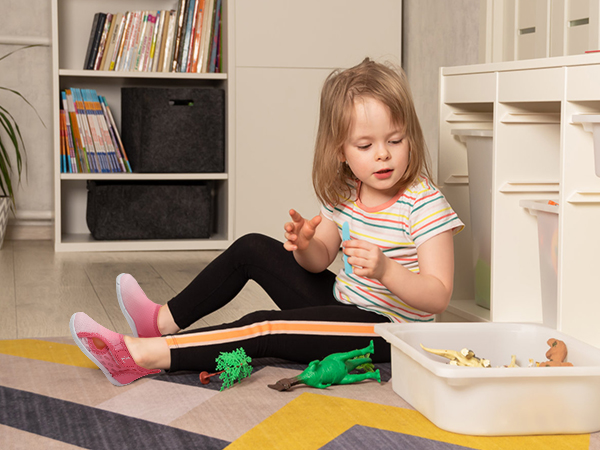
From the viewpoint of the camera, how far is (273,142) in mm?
2588

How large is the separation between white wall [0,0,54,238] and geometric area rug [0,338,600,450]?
1.84m

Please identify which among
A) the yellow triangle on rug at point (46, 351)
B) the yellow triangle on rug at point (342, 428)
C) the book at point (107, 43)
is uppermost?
the book at point (107, 43)

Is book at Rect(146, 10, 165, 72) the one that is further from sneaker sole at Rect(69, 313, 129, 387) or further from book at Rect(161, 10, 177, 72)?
sneaker sole at Rect(69, 313, 129, 387)

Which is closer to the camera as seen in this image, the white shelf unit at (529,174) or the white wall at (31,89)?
the white shelf unit at (529,174)

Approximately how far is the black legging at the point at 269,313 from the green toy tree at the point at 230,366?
0.06 ft

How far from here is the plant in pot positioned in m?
2.60

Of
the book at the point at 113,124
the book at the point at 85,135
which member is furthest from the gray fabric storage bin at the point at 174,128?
the book at the point at 85,135

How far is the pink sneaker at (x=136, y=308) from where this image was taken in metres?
1.22

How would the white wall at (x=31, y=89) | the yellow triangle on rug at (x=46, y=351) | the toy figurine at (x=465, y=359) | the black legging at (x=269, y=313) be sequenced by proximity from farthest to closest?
the white wall at (x=31, y=89) < the yellow triangle on rug at (x=46, y=351) < the black legging at (x=269, y=313) < the toy figurine at (x=465, y=359)

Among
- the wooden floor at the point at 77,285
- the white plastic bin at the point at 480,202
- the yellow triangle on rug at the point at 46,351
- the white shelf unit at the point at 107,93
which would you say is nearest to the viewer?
the yellow triangle on rug at the point at 46,351

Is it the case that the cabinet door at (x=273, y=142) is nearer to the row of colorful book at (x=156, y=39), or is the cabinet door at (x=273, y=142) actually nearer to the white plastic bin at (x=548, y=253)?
the row of colorful book at (x=156, y=39)

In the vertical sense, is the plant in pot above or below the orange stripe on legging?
above

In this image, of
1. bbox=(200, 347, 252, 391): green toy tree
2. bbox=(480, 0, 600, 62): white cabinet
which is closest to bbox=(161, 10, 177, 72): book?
bbox=(480, 0, 600, 62): white cabinet

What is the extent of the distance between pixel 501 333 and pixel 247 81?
1.69m
